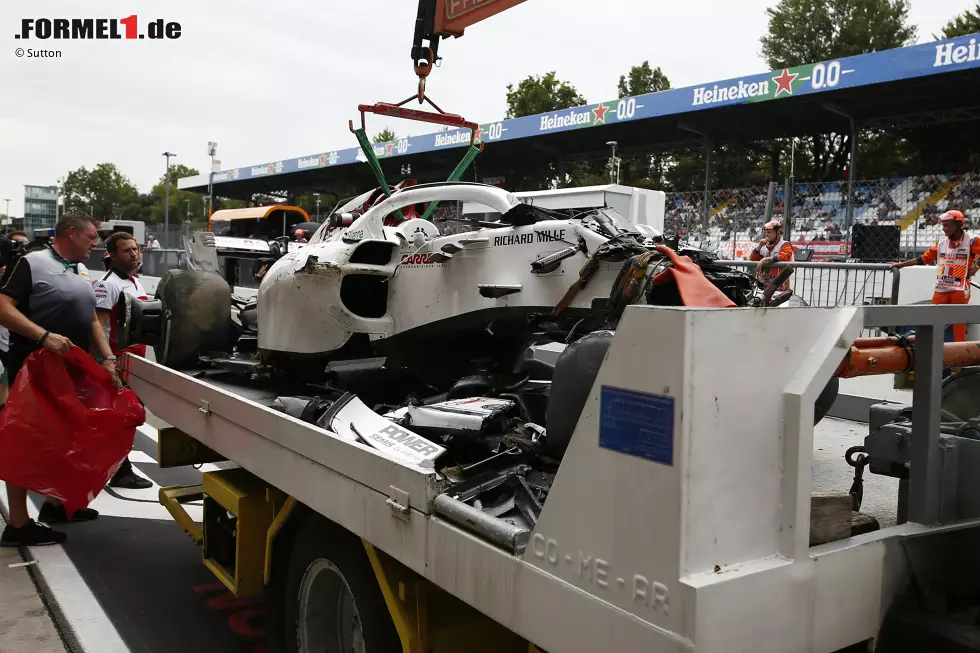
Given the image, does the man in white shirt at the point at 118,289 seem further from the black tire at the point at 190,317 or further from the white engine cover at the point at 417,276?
the white engine cover at the point at 417,276

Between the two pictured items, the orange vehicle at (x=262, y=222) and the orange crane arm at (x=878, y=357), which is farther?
the orange vehicle at (x=262, y=222)

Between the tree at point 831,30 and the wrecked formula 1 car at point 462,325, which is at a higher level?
the tree at point 831,30

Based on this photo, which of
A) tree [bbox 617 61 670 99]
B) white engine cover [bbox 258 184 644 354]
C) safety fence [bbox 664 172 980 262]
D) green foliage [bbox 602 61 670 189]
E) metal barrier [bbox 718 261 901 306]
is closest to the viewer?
white engine cover [bbox 258 184 644 354]

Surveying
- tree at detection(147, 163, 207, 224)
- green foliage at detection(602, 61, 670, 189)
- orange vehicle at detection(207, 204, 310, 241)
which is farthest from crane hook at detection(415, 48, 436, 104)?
tree at detection(147, 163, 207, 224)

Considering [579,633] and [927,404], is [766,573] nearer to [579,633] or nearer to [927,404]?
[579,633]

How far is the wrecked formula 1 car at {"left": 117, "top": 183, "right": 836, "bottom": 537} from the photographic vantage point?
8.40 ft

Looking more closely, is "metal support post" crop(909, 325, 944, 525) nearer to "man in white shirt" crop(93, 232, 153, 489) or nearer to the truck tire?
the truck tire

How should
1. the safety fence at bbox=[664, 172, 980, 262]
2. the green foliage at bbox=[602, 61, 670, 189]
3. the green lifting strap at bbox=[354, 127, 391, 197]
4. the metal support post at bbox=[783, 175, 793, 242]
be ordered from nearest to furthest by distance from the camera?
the green lifting strap at bbox=[354, 127, 391, 197], the metal support post at bbox=[783, 175, 793, 242], the safety fence at bbox=[664, 172, 980, 262], the green foliage at bbox=[602, 61, 670, 189]

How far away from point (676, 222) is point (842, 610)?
67.5 feet

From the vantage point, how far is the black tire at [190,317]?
5.59 meters

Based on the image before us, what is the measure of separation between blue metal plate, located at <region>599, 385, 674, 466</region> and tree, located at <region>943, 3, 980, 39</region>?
37439 millimetres

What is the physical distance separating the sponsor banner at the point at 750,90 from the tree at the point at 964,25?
1768 cm

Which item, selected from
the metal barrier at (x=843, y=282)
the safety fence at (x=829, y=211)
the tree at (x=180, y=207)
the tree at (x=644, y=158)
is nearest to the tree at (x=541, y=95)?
the tree at (x=644, y=158)

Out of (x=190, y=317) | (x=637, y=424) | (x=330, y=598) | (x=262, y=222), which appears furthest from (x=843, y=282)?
(x=262, y=222)
